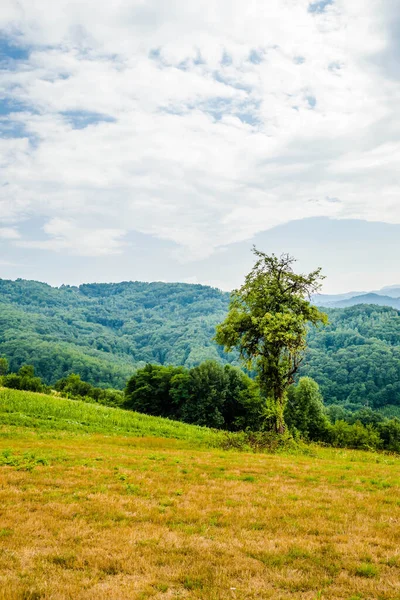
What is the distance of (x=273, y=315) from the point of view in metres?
27.4

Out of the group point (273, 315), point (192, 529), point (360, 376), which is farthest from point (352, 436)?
point (360, 376)

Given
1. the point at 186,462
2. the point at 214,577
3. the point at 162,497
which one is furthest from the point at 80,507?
the point at 186,462

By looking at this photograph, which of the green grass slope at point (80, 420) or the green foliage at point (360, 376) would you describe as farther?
the green foliage at point (360, 376)

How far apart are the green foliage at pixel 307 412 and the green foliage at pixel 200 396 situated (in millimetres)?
6635

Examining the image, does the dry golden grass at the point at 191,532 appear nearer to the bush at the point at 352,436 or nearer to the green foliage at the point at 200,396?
the bush at the point at 352,436

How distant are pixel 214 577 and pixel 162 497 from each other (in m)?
5.34

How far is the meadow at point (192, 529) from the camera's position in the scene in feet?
22.9

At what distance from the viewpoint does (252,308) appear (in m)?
28.8

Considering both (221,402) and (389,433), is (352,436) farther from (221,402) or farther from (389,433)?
(221,402)

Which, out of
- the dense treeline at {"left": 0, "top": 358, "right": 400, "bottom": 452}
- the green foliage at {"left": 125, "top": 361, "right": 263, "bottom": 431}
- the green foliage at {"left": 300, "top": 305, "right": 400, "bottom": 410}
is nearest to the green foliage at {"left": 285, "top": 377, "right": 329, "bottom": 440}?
the dense treeline at {"left": 0, "top": 358, "right": 400, "bottom": 452}

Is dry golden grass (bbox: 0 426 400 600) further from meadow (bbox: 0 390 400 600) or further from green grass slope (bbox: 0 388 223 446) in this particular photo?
green grass slope (bbox: 0 388 223 446)

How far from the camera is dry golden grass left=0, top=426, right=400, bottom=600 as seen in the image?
6941 mm

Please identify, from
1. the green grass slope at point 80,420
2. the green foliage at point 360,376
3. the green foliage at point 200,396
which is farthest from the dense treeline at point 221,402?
the green foliage at point 360,376

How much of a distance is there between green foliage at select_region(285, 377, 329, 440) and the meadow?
48806 mm
